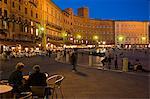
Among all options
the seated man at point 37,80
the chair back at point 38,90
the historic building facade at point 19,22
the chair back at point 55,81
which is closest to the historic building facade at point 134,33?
the historic building facade at point 19,22

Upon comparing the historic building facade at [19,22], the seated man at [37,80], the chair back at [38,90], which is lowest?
the chair back at [38,90]

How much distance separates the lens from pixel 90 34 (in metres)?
155

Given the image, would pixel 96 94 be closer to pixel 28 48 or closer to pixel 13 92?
pixel 13 92

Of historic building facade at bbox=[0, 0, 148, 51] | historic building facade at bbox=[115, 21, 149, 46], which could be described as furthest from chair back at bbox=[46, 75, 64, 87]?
historic building facade at bbox=[115, 21, 149, 46]

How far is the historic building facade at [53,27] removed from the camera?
57094 mm

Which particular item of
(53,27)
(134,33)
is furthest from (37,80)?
(134,33)

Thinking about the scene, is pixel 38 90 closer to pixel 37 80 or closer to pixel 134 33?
pixel 37 80

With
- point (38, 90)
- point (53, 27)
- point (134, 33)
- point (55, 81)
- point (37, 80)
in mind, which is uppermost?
point (134, 33)

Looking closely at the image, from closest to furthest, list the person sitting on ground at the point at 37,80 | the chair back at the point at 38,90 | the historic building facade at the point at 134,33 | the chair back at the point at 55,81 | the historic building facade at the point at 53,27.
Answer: the chair back at the point at 38,90, the person sitting on ground at the point at 37,80, the chair back at the point at 55,81, the historic building facade at the point at 53,27, the historic building facade at the point at 134,33

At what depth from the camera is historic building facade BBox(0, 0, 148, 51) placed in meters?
57.1

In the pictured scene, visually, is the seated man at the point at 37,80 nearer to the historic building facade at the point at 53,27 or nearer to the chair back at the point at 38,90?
the chair back at the point at 38,90

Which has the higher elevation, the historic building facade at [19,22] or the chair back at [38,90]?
the historic building facade at [19,22]

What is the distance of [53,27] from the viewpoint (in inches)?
3743

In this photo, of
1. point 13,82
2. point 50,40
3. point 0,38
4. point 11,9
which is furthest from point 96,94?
point 50,40
